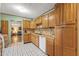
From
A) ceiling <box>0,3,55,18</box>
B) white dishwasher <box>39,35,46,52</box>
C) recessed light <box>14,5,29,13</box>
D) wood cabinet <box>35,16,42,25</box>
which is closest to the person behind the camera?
ceiling <box>0,3,55,18</box>

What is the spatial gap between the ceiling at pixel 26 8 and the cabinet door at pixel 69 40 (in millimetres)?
563

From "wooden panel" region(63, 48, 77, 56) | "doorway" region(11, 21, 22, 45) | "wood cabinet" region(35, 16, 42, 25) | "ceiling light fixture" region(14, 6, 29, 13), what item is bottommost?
"wooden panel" region(63, 48, 77, 56)

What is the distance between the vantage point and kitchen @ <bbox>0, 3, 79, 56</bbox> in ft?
7.06

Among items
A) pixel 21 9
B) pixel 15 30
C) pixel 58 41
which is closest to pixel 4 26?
pixel 15 30

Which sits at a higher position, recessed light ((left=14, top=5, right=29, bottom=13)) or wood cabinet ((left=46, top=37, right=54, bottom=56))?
recessed light ((left=14, top=5, right=29, bottom=13))

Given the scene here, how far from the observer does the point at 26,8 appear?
2.51 meters

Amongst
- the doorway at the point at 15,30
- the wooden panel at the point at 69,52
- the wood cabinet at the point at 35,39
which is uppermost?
the doorway at the point at 15,30

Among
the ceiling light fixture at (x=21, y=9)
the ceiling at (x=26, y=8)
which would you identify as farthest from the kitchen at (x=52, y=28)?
the ceiling light fixture at (x=21, y=9)

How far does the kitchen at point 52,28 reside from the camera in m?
2.15

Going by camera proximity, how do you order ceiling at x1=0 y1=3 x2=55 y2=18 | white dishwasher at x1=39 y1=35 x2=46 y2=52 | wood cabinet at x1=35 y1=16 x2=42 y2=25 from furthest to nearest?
1. white dishwasher at x1=39 y1=35 x2=46 y2=52
2. wood cabinet at x1=35 y1=16 x2=42 y2=25
3. ceiling at x1=0 y1=3 x2=55 y2=18

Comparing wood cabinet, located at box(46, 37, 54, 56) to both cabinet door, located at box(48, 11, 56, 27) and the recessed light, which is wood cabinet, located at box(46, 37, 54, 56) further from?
the recessed light

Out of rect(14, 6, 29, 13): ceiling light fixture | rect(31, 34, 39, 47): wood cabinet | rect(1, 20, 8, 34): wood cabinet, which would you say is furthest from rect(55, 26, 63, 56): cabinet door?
rect(1, 20, 8, 34): wood cabinet

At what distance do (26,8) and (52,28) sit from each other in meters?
0.77

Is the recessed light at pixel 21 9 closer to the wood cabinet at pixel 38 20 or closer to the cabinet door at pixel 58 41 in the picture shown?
the wood cabinet at pixel 38 20
